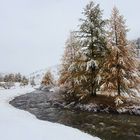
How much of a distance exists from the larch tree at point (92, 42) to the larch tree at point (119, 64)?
1653 millimetres

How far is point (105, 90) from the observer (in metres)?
28.5

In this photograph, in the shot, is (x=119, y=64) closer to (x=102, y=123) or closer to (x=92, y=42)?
(x=92, y=42)

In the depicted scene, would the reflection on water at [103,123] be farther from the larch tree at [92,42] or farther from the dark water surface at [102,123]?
the larch tree at [92,42]

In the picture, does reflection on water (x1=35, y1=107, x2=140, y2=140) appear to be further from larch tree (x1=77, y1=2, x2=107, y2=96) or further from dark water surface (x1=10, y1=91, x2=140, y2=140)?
larch tree (x1=77, y1=2, x2=107, y2=96)

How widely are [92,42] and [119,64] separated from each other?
14.5ft

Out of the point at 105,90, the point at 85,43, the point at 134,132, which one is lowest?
the point at 134,132

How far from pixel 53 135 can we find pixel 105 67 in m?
16.1

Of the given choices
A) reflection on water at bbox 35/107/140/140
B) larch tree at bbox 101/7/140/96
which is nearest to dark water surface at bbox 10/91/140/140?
reflection on water at bbox 35/107/140/140

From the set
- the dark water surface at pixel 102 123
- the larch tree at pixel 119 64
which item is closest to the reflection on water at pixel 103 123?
the dark water surface at pixel 102 123

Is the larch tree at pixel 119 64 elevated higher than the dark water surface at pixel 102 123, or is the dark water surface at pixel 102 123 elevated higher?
the larch tree at pixel 119 64

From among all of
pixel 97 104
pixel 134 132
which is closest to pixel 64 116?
pixel 97 104

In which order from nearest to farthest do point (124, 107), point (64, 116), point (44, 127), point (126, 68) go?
1. point (44, 127)
2. point (64, 116)
3. point (124, 107)
4. point (126, 68)

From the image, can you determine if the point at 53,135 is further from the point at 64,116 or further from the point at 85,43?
the point at 85,43

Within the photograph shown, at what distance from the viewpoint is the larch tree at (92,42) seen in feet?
102
